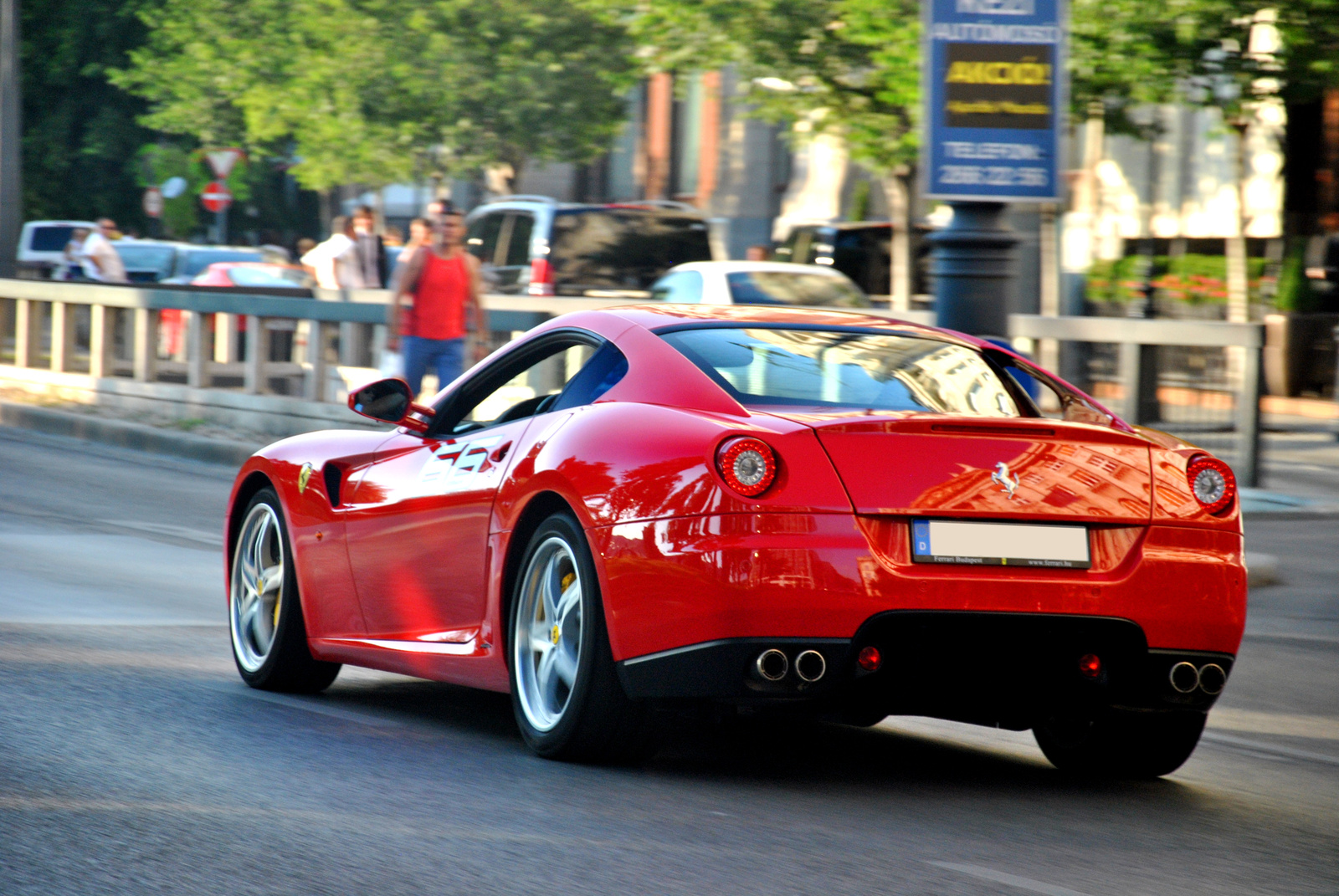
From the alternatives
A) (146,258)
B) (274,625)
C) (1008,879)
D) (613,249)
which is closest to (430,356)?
(613,249)

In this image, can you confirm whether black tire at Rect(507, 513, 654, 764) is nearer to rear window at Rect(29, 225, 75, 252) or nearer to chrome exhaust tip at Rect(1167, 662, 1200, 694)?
chrome exhaust tip at Rect(1167, 662, 1200, 694)

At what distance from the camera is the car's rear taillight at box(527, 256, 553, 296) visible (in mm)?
22203

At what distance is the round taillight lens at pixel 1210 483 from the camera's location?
559 centimetres

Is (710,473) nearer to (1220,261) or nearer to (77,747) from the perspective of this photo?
(77,747)

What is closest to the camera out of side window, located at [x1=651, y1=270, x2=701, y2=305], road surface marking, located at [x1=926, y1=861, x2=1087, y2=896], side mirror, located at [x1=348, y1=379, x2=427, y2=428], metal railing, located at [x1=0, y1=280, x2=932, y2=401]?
road surface marking, located at [x1=926, y1=861, x2=1087, y2=896]

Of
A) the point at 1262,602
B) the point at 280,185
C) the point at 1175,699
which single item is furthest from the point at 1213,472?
the point at 280,185

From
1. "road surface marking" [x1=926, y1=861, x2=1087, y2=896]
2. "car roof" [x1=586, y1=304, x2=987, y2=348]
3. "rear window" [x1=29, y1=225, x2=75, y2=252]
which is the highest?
"rear window" [x1=29, y1=225, x2=75, y2=252]

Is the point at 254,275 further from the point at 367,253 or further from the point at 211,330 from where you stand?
the point at 211,330

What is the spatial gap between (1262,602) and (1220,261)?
17507mm

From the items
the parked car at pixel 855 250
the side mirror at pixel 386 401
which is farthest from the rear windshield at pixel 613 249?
the side mirror at pixel 386 401

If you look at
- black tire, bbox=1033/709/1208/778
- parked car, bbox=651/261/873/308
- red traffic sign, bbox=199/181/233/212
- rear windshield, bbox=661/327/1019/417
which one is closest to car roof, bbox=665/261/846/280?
parked car, bbox=651/261/873/308

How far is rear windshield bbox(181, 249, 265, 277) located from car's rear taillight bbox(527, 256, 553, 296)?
15.4m

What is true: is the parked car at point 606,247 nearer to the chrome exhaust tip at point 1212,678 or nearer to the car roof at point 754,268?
the car roof at point 754,268

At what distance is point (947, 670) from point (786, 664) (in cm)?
42
